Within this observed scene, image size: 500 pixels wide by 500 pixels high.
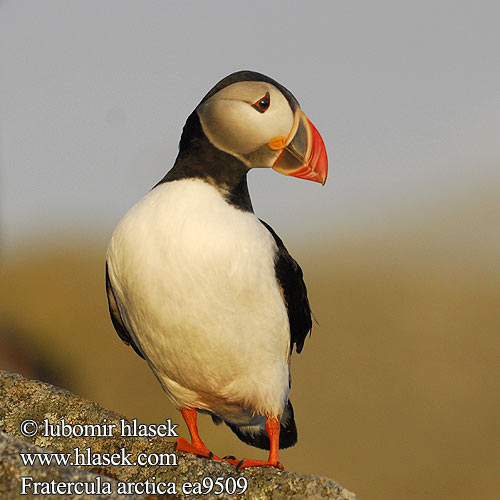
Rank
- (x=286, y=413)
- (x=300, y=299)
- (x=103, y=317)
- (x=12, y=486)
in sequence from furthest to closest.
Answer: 1. (x=103, y=317)
2. (x=286, y=413)
3. (x=300, y=299)
4. (x=12, y=486)

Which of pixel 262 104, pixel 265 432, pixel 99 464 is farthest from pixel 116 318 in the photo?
pixel 262 104

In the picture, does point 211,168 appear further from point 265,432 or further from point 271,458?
point 265,432

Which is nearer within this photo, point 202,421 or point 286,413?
point 286,413

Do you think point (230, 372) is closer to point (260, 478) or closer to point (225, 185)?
point (260, 478)

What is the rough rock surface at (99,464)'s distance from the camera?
2.84 m

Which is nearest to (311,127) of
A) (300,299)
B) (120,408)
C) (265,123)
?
(265,123)

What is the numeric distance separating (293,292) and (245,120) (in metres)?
1.16

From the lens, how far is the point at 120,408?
12.5m

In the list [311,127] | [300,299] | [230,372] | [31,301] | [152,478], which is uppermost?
[311,127]

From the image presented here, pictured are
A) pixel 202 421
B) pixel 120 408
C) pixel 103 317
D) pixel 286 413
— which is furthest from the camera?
pixel 103 317

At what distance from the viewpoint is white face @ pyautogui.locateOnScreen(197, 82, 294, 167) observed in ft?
13.8

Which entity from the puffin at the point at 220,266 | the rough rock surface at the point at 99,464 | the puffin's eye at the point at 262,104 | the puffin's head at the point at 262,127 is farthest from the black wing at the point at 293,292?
the rough rock surface at the point at 99,464

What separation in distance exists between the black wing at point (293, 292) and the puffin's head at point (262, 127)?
1.62 ft

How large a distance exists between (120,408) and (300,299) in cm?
868
